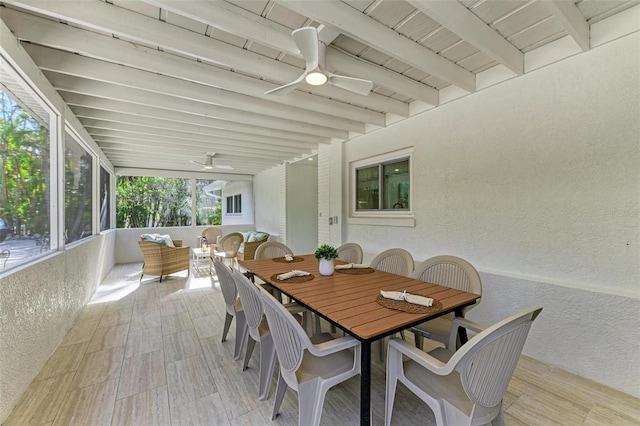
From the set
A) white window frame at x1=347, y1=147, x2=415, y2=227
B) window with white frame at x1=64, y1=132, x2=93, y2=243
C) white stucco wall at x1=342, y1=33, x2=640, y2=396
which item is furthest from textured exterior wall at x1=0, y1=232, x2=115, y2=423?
white stucco wall at x1=342, y1=33, x2=640, y2=396

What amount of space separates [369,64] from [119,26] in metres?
1.97

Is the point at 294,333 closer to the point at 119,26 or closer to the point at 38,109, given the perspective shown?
the point at 119,26

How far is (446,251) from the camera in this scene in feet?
10.4

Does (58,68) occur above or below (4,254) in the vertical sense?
above

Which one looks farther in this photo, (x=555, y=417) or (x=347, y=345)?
(x=555, y=417)

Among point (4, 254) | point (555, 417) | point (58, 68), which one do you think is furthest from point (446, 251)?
point (58, 68)

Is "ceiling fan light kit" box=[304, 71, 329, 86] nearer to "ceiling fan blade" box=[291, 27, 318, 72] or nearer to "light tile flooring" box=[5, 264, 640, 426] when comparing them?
"ceiling fan blade" box=[291, 27, 318, 72]

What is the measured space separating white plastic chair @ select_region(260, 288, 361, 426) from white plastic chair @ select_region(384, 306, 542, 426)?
34cm

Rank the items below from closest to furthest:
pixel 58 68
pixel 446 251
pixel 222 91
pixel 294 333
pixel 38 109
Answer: pixel 294 333 → pixel 58 68 → pixel 38 109 → pixel 222 91 → pixel 446 251

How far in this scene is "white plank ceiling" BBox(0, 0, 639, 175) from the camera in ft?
5.70

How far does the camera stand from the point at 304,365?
5.08 ft

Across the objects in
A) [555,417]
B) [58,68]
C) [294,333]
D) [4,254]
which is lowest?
[555,417]

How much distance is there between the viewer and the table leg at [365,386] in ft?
4.35

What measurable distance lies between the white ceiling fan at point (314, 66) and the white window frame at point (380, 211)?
5.94 ft
